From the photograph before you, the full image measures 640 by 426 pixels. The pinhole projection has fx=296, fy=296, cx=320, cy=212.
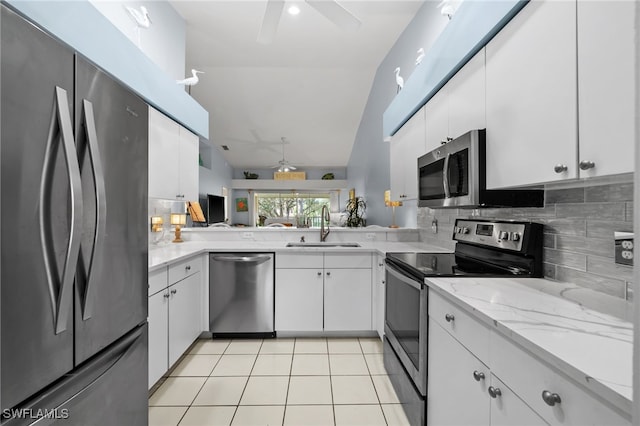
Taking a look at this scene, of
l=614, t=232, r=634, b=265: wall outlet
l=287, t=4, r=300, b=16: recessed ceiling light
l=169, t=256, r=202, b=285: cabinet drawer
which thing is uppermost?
l=287, t=4, r=300, b=16: recessed ceiling light

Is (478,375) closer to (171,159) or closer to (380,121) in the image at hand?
(171,159)

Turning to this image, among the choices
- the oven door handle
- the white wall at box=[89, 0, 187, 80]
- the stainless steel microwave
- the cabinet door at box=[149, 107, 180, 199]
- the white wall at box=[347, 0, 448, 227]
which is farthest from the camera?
the white wall at box=[347, 0, 448, 227]

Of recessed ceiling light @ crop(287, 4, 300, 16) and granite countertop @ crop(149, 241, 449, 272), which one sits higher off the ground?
recessed ceiling light @ crop(287, 4, 300, 16)

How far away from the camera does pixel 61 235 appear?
2.72 ft

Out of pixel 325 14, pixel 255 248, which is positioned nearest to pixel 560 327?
pixel 325 14

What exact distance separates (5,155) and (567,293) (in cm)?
183

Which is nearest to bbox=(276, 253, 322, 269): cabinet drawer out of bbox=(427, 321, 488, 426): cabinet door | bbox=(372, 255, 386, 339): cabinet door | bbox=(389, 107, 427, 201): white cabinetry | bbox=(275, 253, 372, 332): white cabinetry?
bbox=(275, 253, 372, 332): white cabinetry

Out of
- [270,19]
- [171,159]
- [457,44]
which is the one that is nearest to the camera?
[457,44]

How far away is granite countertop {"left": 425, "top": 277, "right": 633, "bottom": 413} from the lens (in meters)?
0.59

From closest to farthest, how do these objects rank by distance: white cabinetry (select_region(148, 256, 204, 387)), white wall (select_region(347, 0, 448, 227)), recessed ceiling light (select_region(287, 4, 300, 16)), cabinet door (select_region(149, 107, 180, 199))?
1. white cabinetry (select_region(148, 256, 204, 387))
2. cabinet door (select_region(149, 107, 180, 199))
3. white wall (select_region(347, 0, 448, 227))
4. recessed ceiling light (select_region(287, 4, 300, 16))

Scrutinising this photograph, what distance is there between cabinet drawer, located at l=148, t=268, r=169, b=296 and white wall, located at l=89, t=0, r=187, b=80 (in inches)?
67.0

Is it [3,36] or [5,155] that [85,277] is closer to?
[5,155]

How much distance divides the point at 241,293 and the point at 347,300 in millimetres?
1003

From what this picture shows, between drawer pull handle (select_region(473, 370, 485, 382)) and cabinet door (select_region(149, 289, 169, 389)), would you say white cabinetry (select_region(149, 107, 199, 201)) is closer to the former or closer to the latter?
cabinet door (select_region(149, 289, 169, 389))
